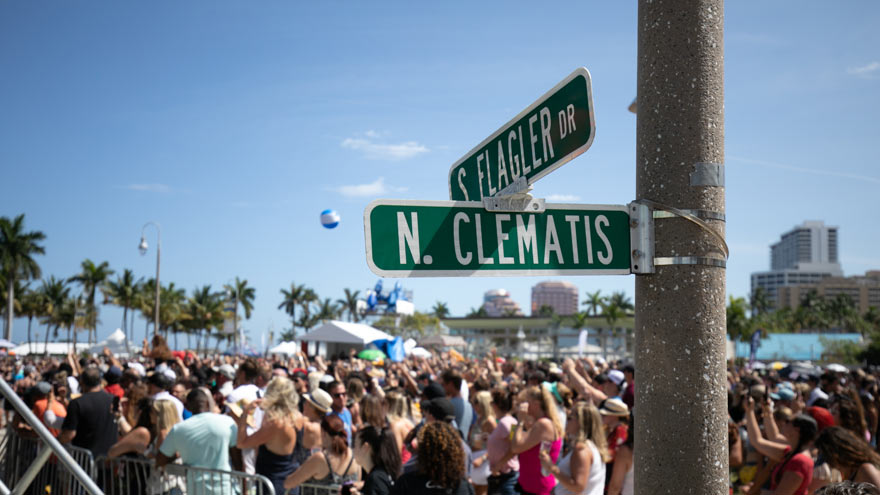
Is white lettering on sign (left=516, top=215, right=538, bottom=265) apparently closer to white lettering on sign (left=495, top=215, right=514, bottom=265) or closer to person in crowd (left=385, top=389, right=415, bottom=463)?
white lettering on sign (left=495, top=215, right=514, bottom=265)

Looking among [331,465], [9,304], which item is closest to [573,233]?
[331,465]

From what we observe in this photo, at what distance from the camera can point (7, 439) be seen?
28.6 feet

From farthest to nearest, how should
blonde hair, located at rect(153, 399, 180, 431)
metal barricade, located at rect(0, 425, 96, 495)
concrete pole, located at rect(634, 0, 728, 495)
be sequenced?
metal barricade, located at rect(0, 425, 96, 495) → blonde hair, located at rect(153, 399, 180, 431) → concrete pole, located at rect(634, 0, 728, 495)

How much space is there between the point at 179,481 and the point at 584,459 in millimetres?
3469

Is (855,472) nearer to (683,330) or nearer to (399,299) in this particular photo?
(683,330)

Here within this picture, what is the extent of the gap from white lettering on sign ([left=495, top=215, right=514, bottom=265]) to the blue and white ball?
69.3 ft

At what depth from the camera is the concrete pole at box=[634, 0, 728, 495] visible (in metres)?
1.79

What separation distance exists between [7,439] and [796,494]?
361 inches

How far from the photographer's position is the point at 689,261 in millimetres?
1834

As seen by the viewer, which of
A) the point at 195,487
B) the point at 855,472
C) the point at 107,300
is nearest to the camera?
the point at 855,472

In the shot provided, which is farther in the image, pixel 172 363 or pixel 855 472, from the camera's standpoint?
pixel 172 363

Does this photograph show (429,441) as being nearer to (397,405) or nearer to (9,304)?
(397,405)

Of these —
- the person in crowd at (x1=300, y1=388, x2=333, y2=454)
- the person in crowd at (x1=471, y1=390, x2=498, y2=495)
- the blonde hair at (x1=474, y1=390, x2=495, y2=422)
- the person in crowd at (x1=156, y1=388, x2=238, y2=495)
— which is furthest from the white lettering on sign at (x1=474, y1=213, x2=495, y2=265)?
the blonde hair at (x1=474, y1=390, x2=495, y2=422)

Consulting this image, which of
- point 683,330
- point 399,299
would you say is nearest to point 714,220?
point 683,330
